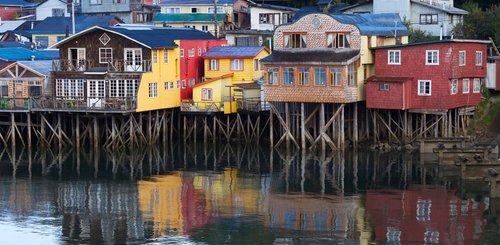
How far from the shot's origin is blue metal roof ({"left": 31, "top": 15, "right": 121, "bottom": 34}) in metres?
90.3

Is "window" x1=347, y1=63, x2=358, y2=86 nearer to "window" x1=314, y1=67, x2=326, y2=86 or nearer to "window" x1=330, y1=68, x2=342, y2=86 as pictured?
"window" x1=330, y1=68, x2=342, y2=86

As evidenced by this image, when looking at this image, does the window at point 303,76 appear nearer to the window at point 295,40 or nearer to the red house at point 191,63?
the window at point 295,40

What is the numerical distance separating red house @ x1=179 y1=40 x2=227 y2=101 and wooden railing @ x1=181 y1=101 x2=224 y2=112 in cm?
173

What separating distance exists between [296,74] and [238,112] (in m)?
5.42

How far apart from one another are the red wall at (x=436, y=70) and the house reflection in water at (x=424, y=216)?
32.3 ft

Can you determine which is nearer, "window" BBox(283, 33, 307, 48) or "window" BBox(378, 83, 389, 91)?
"window" BBox(378, 83, 389, 91)

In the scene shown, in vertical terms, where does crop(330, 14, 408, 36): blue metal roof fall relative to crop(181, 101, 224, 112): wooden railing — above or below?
above

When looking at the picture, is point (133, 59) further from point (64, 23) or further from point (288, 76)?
point (64, 23)

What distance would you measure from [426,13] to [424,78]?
61.8 feet

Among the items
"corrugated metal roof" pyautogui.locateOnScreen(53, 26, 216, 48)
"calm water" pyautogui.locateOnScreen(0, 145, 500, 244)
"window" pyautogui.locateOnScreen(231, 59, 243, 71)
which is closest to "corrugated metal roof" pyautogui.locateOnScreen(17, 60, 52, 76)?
"corrugated metal roof" pyautogui.locateOnScreen(53, 26, 216, 48)

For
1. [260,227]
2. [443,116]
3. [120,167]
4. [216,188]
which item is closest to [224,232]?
[260,227]

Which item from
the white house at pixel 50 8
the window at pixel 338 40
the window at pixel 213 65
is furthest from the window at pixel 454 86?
the white house at pixel 50 8

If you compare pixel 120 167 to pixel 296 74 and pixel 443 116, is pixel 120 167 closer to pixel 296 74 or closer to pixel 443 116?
pixel 296 74

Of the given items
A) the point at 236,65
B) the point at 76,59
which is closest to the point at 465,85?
the point at 236,65
